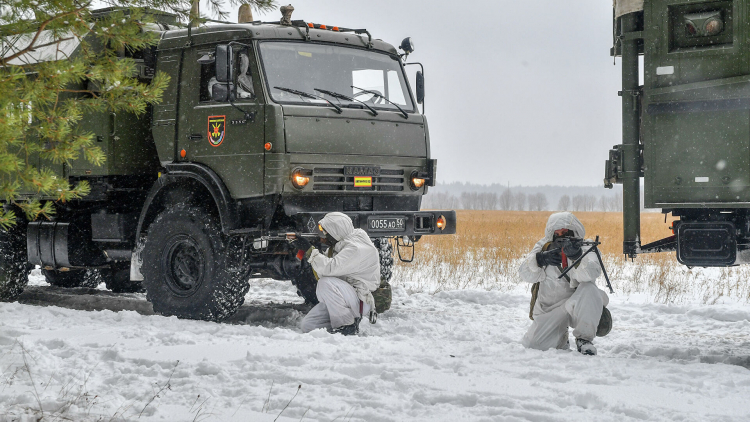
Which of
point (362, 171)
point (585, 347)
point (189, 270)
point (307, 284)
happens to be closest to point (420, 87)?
point (362, 171)

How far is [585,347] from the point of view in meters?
6.63

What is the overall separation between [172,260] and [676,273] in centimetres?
972

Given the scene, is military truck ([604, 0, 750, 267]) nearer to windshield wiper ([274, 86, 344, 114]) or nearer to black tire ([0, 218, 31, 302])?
windshield wiper ([274, 86, 344, 114])

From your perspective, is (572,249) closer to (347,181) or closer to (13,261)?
(347,181)

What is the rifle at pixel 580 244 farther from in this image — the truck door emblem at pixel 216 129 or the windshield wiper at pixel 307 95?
the truck door emblem at pixel 216 129

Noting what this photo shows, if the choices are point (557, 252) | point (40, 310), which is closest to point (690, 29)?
point (557, 252)

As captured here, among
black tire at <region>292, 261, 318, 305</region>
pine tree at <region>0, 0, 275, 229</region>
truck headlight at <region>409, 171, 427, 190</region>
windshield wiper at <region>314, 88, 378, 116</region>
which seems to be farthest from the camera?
black tire at <region>292, 261, 318, 305</region>

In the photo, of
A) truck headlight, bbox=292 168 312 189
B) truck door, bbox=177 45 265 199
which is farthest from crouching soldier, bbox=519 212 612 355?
truck door, bbox=177 45 265 199

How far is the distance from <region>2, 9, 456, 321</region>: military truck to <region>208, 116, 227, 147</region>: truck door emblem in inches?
0.6

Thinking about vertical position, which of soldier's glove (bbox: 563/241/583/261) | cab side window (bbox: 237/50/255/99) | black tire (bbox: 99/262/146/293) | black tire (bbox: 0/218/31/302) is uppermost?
cab side window (bbox: 237/50/255/99)

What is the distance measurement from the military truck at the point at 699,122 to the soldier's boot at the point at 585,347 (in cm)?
101

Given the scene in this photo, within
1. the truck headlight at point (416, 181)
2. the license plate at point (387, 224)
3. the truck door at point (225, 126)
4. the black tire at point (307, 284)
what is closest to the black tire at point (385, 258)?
the black tire at point (307, 284)

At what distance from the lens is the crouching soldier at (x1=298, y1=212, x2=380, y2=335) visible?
7.59 m

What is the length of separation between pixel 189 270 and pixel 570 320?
4.15 metres
